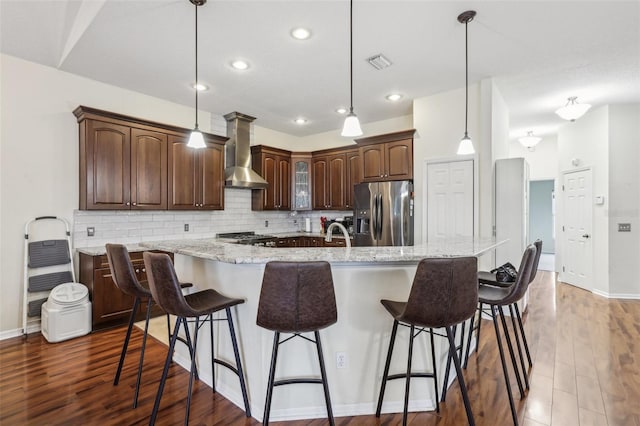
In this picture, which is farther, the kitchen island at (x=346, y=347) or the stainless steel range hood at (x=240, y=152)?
the stainless steel range hood at (x=240, y=152)

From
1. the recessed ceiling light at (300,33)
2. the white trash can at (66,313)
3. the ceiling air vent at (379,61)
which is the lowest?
the white trash can at (66,313)

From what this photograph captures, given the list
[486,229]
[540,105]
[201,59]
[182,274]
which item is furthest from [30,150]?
[540,105]

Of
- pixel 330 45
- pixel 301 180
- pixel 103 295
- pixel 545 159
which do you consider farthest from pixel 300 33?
pixel 545 159

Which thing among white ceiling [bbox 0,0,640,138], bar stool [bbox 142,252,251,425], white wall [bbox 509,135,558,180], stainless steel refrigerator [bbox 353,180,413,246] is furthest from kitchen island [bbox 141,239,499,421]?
white wall [bbox 509,135,558,180]

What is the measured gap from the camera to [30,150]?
340cm

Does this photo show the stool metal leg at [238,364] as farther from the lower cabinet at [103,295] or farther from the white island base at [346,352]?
the lower cabinet at [103,295]

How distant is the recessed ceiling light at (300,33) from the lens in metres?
2.81

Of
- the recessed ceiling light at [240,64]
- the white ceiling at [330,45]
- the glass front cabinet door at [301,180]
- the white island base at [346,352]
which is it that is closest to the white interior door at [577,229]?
the white ceiling at [330,45]

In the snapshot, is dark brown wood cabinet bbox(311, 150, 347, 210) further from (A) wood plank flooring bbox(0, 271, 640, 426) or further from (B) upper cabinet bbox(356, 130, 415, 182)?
(A) wood plank flooring bbox(0, 271, 640, 426)

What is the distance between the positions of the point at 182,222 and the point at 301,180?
7.43 feet

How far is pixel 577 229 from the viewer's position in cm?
555

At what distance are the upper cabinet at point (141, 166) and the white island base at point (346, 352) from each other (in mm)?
2485

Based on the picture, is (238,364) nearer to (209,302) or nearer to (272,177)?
(209,302)

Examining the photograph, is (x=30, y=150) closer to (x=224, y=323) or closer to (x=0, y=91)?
(x=0, y=91)
